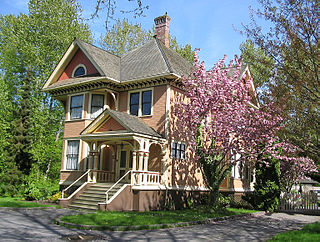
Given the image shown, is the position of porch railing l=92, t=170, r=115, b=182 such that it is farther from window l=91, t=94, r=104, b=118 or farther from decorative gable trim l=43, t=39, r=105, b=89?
decorative gable trim l=43, t=39, r=105, b=89

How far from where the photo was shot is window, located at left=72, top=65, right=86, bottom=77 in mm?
23373

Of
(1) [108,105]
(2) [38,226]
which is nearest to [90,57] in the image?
(1) [108,105]

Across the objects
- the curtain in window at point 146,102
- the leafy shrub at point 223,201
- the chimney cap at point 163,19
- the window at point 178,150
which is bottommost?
the leafy shrub at point 223,201

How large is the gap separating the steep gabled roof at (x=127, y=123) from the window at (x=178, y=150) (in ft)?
4.88

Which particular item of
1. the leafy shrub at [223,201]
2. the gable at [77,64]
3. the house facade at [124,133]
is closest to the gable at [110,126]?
the house facade at [124,133]

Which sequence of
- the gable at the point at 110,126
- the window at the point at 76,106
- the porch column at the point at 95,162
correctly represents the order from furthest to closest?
the window at the point at 76,106, the porch column at the point at 95,162, the gable at the point at 110,126

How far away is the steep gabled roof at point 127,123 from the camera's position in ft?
58.1

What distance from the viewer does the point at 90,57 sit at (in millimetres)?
22016

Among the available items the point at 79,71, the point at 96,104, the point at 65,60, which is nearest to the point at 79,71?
the point at 79,71

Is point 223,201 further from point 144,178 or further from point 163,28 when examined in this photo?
point 163,28

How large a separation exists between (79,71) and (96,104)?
333 cm

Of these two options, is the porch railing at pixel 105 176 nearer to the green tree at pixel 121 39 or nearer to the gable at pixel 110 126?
the gable at pixel 110 126

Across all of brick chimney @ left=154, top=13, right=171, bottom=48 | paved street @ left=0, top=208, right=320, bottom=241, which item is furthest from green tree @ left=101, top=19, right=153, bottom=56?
paved street @ left=0, top=208, right=320, bottom=241

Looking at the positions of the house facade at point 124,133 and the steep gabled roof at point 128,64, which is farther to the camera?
the steep gabled roof at point 128,64
